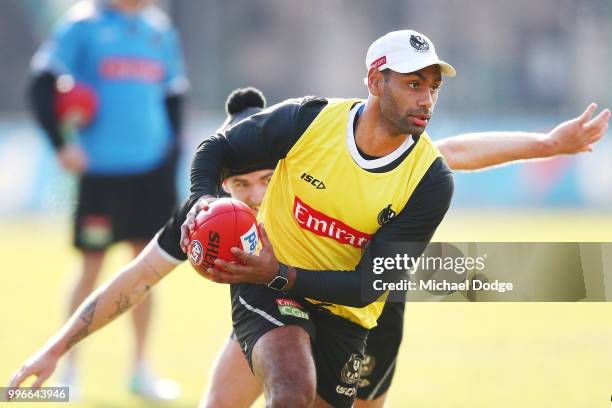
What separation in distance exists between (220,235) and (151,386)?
11.1 feet

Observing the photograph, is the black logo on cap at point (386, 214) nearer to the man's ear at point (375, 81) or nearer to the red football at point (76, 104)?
the man's ear at point (375, 81)

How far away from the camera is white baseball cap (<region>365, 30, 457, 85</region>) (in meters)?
5.07

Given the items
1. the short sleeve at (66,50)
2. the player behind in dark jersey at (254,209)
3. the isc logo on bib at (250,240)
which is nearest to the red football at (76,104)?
the short sleeve at (66,50)

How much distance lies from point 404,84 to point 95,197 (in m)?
4.11

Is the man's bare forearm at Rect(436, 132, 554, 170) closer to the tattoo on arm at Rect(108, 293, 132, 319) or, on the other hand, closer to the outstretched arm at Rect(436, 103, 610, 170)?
the outstretched arm at Rect(436, 103, 610, 170)

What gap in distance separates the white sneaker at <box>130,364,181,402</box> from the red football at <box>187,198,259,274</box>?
3.11 meters

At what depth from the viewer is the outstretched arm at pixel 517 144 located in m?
6.06

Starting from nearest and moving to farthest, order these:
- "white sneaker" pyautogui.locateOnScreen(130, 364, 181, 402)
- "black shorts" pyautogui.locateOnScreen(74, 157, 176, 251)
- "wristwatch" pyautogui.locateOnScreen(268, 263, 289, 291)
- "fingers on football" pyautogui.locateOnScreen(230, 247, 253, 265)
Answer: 1. "fingers on football" pyautogui.locateOnScreen(230, 247, 253, 265)
2. "wristwatch" pyautogui.locateOnScreen(268, 263, 289, 291)
3. "white sneaker" pyautogui.locateOnScreen(130, 364, 181, 402)
4. "black shorts" pyautogui.locateOnScreen(74, 157, 176, 251)

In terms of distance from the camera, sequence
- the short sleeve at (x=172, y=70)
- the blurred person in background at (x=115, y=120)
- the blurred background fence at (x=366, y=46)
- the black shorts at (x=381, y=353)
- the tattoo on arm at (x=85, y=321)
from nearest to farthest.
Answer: the tattoo on arm at (x=85, y=321), the black shorts at (x=381, y=353), the blurred person in background at (x=115, y=120), the short sleeve at (x=172, y=70), the blurred background fence at (x=366, y=46)

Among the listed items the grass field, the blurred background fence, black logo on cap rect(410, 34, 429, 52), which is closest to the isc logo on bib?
black logo on cap rect(410, 34, 429, 52)

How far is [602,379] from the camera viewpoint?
8070mm

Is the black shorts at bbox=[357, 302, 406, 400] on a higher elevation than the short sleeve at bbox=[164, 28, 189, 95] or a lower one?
lower

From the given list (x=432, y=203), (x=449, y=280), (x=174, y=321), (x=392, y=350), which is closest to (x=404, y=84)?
(x=432, y=203)

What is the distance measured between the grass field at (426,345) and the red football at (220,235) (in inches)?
109
